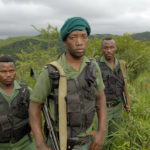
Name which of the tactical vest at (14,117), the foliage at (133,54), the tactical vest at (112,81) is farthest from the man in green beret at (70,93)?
the foliage at (133,54)

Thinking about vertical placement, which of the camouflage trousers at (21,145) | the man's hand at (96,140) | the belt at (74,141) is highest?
the belt at (74,141)

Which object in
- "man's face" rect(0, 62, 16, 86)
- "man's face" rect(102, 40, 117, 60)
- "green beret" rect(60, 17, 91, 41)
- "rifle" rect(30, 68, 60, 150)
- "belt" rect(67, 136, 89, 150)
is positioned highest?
"green beret" rect(60, 17, 91, 41)

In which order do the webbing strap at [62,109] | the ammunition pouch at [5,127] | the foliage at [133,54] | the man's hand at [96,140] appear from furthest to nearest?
1. the foliage at [133,54]
2. the ammunition pouch at [5,127]
3. the man's hand at [96,140]
4. the webbing strap at [62,109]

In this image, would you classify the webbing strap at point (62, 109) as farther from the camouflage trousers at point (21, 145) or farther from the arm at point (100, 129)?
the camouflage trousers at point (21, 145)

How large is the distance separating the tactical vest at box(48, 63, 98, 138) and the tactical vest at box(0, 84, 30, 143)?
2.53 feet

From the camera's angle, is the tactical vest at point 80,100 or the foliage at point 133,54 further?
the foliage at point 133,54

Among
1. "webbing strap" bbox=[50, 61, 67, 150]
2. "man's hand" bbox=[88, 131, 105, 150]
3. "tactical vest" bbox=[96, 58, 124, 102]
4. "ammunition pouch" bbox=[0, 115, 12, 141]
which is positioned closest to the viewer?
"webbing strap" bbox=[50, 61, 67, 150]

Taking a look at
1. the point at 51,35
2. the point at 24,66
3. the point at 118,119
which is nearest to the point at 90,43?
the point at 51,35

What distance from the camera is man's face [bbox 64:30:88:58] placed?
1.41m

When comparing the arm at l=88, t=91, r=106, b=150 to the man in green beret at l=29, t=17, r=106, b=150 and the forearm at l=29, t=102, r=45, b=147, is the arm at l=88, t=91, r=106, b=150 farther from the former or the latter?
the forearm at l=29, t=102, r=45, b=147

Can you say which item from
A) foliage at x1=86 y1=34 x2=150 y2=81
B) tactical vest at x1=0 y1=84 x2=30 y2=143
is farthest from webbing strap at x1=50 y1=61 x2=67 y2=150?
foliage at x1=86 y1=34 x2=150 y2=81

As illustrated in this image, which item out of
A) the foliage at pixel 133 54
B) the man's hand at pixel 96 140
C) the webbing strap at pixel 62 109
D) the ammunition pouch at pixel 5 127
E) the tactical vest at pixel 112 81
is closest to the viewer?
the webbing strap at pixel 62 109

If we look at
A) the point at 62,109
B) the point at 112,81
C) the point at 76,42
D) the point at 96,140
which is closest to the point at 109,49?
the point at 112,81

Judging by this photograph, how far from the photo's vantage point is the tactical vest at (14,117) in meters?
1.89
